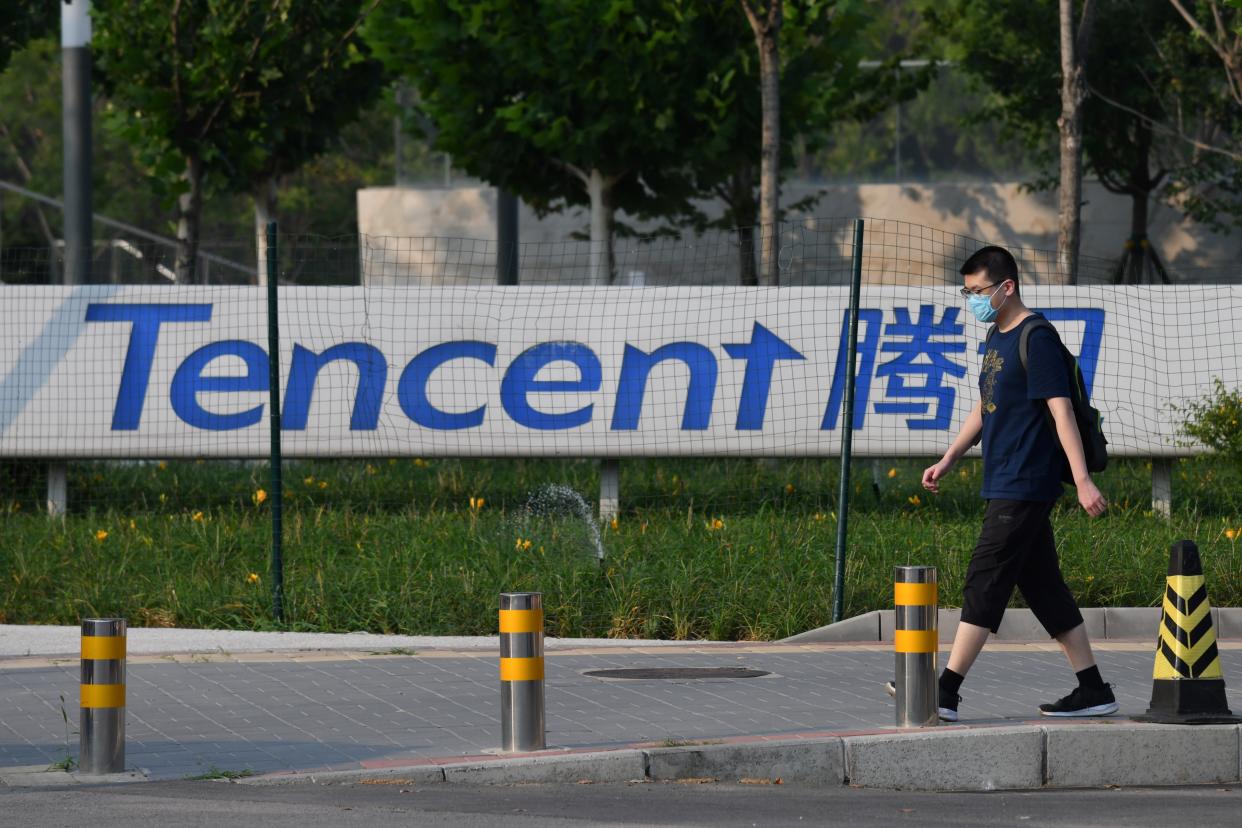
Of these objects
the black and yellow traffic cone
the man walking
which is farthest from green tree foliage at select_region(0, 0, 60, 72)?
the black and yellow traffic cone

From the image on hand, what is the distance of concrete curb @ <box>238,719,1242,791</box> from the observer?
690 centimetres

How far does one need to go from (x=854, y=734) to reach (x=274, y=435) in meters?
4.74

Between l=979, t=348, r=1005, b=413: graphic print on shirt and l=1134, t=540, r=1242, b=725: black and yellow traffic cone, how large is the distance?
3.04 feet

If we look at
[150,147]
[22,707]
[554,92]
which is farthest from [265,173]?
[22,707]

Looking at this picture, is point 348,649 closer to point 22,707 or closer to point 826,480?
point 22,707

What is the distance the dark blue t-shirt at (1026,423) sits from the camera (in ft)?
25.1

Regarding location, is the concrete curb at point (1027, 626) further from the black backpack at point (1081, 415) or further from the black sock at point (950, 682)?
the black backpack at point (1081, 415)

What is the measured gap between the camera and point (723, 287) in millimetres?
13477

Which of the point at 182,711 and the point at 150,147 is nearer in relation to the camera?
the point at 182,711

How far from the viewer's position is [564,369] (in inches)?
531

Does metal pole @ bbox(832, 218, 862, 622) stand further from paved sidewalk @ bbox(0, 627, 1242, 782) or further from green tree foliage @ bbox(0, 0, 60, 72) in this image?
green tree foliage @ bbox(0, 0, 60, 72)

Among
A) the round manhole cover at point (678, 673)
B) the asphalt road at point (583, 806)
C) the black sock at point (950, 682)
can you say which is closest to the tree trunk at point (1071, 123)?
the round manhole cover at point (678, 673)

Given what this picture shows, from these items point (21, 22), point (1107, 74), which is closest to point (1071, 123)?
point (1107, 74)

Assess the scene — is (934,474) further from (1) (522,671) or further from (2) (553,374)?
(2) (553,374)
